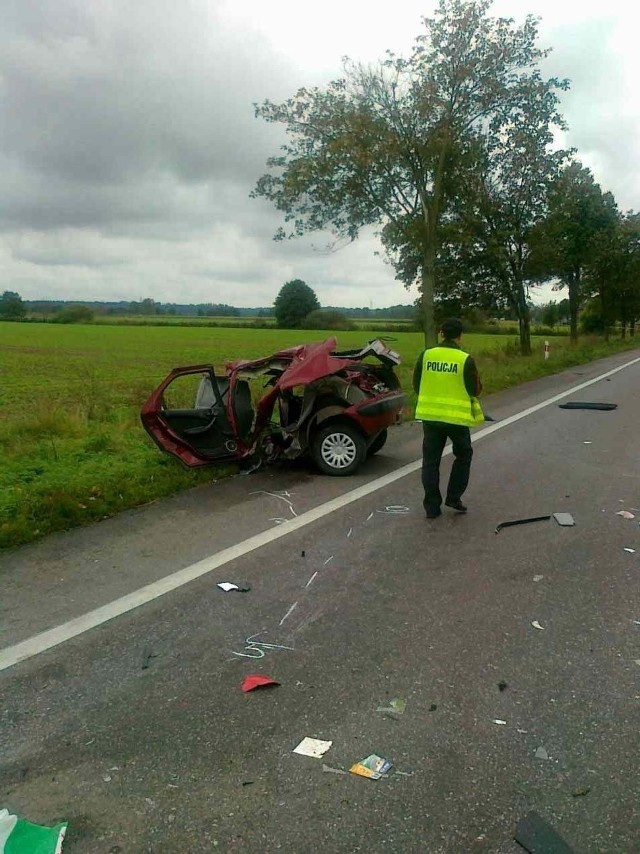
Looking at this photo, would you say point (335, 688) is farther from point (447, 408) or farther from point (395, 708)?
point (447, 408)

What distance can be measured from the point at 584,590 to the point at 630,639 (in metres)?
0.72

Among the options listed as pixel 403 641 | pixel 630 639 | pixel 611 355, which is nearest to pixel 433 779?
pixel 403 641

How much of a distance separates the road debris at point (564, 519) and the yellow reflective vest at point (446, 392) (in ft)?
3.55

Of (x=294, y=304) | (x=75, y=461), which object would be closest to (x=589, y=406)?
(x=75, y=461)

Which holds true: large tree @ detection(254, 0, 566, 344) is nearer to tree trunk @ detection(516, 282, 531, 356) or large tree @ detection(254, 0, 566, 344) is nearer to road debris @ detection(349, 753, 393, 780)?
tree trunk @ detection(516, 282, 531, 356)

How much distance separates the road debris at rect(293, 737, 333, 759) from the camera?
2.94m

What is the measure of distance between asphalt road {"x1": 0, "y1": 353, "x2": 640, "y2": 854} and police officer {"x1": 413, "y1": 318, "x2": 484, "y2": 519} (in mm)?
395

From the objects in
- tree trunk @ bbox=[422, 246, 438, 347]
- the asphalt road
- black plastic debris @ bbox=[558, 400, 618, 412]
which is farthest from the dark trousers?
tree trunk @ bbox=[422, 246, 438, 347]

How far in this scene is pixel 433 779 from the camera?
2.77 m

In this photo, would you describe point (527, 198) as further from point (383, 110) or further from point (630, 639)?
point (630, 639)

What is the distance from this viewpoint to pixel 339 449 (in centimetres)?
822

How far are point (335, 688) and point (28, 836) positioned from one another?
146 cm

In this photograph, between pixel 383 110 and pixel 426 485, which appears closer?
pixel 426 485

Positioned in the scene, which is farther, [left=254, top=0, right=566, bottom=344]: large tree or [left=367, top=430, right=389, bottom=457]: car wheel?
[left=254, top=0, right=566, bottom=344]: large tree
